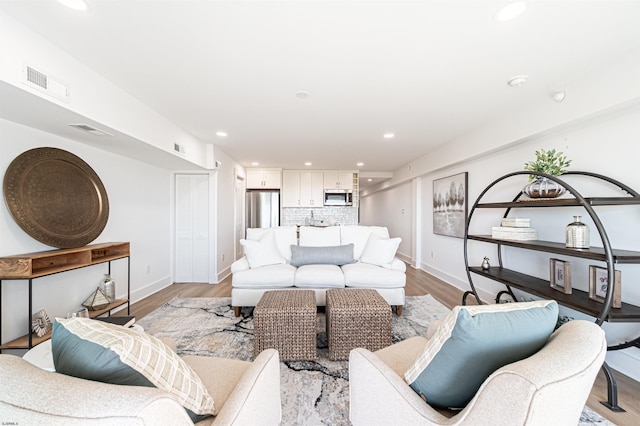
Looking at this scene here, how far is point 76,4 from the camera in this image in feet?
4.51

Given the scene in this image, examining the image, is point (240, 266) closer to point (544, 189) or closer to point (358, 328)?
point (358, 328)

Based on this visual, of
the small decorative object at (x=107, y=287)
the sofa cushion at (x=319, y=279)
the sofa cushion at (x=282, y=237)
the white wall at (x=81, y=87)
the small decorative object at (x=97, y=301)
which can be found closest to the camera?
the white wall at (x=81, y=87)

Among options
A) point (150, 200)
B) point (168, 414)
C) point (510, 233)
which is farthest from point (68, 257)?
point (510, 233)

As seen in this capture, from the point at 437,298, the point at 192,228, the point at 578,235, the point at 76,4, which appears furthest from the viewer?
the point at 192,228

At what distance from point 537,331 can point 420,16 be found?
5.51 ft

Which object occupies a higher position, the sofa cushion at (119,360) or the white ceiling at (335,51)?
the white ceiling at (335,51)

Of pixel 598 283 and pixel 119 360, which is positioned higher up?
pixel 119 360

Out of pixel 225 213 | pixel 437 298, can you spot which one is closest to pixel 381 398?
pixel 437 298

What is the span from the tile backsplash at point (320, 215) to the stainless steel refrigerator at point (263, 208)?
34cm

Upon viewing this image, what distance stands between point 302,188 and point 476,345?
5.75m

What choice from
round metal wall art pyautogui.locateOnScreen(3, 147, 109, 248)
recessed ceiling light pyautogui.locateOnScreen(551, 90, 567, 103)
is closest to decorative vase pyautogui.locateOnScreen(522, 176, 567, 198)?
recessed ceiling light pyautogui.locateOnScreen(551, 90, 567, 103)

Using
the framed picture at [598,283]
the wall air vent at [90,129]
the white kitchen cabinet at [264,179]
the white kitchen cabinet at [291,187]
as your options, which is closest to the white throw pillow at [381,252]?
the framed picture at [598,283]

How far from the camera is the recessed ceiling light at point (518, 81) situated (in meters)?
2.06

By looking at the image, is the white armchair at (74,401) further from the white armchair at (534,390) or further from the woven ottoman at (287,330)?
the woven ottoman at (287,330)
